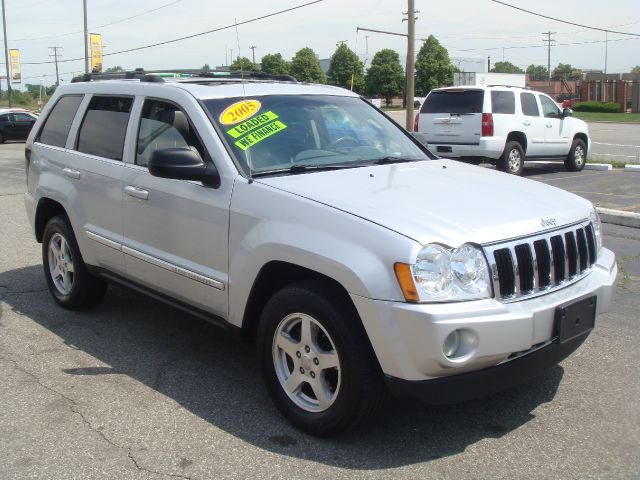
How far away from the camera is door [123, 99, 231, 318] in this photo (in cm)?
411

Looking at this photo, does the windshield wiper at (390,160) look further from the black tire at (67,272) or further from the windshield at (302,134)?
the black tire at (67,272)

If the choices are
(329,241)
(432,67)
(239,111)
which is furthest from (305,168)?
(432,67)

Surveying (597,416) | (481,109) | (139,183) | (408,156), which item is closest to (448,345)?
(597,416)

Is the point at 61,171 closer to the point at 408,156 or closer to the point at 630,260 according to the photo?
the point at 408,156

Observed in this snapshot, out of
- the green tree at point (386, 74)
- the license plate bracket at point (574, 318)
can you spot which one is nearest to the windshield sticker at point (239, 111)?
the license plate bracket at point (574, 318)

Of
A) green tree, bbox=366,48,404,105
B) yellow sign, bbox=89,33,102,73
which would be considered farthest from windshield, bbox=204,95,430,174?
green tree, bbox=366,48,404,105

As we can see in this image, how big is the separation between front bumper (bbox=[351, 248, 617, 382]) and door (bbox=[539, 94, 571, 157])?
13.3 metres

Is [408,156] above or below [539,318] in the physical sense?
above

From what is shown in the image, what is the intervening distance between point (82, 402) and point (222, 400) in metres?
0.79

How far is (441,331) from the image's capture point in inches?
122

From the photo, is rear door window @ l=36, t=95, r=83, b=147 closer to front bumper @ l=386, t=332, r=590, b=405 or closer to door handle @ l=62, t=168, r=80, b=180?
door handle @ l=62, t=168, r=80, b=180

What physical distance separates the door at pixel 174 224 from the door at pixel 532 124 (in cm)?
1176

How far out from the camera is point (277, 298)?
371 centimetres

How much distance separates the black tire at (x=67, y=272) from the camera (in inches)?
220
